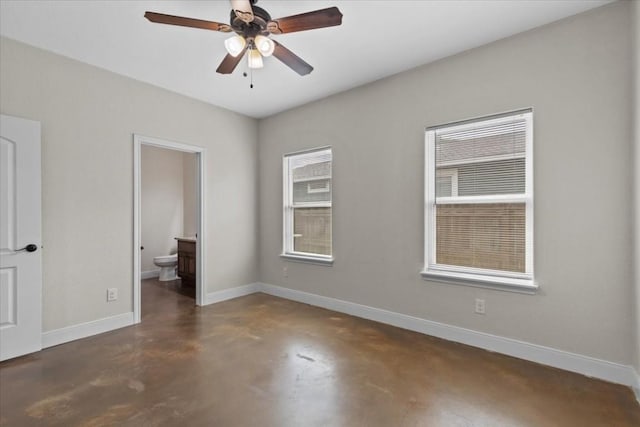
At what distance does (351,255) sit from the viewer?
12.6 feet

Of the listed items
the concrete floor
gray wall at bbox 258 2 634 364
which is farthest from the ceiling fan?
the concrete floor

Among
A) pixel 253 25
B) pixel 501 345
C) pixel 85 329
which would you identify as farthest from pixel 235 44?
pixel 501 345

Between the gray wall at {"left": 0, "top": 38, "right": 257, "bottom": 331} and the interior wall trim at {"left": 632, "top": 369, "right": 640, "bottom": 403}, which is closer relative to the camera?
the interior wall trim at {"left": 632, "top": 369, "right": 640, "bottom": 403}

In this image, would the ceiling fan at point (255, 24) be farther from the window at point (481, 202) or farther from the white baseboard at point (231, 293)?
the white baseboard at point (231, 293)

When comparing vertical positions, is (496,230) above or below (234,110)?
below

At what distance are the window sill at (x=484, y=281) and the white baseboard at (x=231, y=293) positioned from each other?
2.77 m

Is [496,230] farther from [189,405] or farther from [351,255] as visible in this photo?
[189,405]

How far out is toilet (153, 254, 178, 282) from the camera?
18.7ft

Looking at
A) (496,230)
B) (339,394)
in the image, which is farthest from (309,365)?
(496,230)

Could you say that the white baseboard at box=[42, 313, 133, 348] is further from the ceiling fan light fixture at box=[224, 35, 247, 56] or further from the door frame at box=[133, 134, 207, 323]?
the ceiling fan light fixture at box=[224, 35, 247, 56]

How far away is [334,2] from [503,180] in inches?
81.7

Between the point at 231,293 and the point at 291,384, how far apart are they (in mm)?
2583

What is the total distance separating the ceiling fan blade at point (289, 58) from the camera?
90.3 inches

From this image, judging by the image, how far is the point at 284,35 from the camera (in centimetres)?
270
